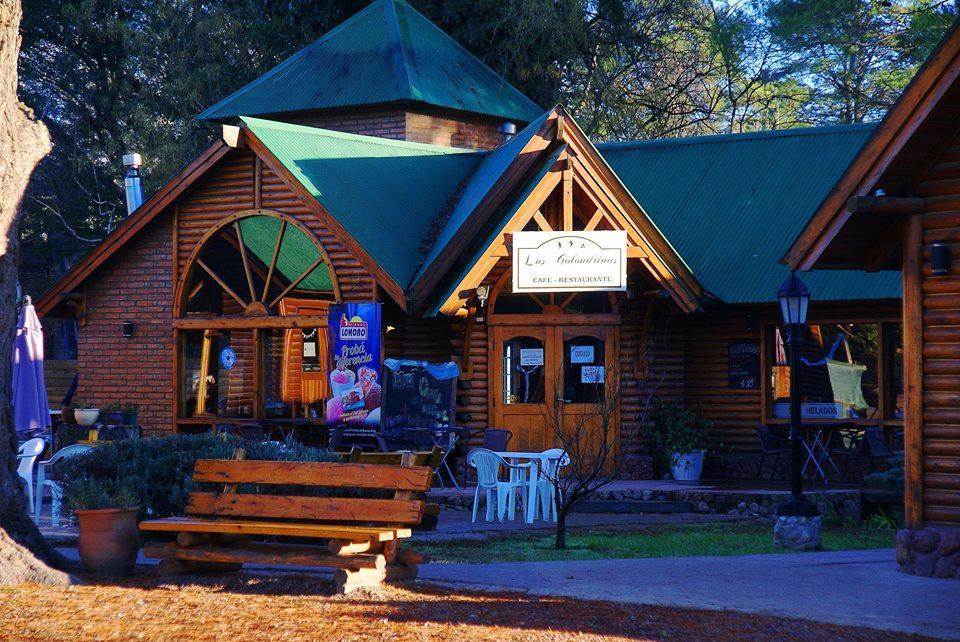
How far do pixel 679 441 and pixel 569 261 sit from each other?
3314 millimetres

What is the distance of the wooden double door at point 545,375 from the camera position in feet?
58.6

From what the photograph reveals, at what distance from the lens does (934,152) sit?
10.0m

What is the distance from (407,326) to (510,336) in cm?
158

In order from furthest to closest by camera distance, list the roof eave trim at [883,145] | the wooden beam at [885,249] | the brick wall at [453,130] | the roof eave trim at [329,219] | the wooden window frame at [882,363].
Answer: the brick wall at [453,130] → the wooden window frame at [882,363] → the roof eave trim at [329,219] → the wooden beam at [885,249] → the roof eave trim at [883,145]

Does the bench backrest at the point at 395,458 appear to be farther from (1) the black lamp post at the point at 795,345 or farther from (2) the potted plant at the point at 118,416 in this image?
(2) the potted plant at the point at 118,416

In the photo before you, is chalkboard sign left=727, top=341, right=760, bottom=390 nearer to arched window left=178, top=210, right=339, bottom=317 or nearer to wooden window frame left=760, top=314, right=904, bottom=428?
wooden window frame left=760, top=314, right=904, bottom=428

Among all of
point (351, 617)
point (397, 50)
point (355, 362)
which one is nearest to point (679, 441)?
point (355, 362)

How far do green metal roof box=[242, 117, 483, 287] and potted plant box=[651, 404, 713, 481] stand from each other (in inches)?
173

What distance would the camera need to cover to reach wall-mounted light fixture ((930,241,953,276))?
9836mm

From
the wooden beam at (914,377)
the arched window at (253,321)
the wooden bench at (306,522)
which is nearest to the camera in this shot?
the wooden bench at (306,522)

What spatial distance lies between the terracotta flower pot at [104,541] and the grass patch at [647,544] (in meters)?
2.83

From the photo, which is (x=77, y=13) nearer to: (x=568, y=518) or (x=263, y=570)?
(x=568, y=518)

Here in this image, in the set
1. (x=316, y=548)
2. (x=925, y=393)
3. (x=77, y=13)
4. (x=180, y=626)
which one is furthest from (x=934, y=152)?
(x=77, y=13)

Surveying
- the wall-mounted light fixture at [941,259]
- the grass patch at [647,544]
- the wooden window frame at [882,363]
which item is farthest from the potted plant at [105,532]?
the wooden window frame at [882,363]
